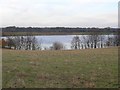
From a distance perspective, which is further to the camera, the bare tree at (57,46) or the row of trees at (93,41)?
the row of trees at (93,41)

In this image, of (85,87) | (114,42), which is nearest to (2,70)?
(85,87)

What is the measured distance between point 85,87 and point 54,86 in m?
1.15

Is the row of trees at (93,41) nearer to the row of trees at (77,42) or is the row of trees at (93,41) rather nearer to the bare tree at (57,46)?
the row of trees at (77,42)

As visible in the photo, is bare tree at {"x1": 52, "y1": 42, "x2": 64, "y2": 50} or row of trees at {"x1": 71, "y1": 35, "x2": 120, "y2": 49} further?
row of trees at {"x1": 71, "y1": 35, "x2": 120, "y2": 49}

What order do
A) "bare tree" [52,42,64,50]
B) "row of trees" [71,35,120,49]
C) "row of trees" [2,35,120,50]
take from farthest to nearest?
Result: "row of trees" [71,35,120,49], "row of trees" [2,35,120,50], "bare tree" [52,42,64,50]

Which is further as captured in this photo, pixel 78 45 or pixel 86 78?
pixel 78 45

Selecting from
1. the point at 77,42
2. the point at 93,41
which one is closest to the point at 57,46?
the point at 93,41

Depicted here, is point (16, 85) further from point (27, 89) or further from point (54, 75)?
point (54, 75)

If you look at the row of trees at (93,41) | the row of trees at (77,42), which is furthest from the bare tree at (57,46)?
the row of trees at (93,41)

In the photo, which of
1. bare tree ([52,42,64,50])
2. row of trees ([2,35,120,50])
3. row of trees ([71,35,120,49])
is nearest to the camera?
bare tree ([52,42,64,50])

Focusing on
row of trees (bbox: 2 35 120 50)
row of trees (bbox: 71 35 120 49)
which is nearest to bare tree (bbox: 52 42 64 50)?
row of trees (bbox: 2 35 120 50)

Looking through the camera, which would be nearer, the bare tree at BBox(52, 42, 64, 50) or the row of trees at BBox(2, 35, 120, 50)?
the bare tree at BBox(52, 42, 64, 50)

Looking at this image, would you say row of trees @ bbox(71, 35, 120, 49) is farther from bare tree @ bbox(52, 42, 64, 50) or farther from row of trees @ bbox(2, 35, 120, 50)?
bare tree @ bbox(52, 42, 64, 50)

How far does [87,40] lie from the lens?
114375mm
